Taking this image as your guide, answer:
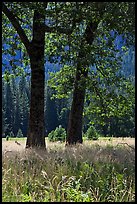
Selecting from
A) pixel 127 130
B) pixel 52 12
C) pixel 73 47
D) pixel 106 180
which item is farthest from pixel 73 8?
pixel 127 130

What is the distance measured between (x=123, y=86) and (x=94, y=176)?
1199cm

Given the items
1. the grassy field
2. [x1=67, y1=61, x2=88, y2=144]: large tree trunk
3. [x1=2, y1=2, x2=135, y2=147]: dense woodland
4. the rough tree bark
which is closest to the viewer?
the grassy field

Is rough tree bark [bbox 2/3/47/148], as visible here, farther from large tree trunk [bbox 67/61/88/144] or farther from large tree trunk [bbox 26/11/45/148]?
large tree trunk [bbox 67/61/88/144]

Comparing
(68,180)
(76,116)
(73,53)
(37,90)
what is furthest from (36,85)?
(68,180)

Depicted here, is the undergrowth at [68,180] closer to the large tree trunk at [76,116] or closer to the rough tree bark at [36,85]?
the rough tree bark at [36,85]

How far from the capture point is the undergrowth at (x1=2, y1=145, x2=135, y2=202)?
20.6 feet

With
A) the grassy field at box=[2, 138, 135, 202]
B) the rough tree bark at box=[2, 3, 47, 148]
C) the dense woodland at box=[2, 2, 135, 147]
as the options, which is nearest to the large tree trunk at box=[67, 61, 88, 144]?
the dense woodland at box=[2, 2, 135, 147]

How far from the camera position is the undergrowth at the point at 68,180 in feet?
20.6

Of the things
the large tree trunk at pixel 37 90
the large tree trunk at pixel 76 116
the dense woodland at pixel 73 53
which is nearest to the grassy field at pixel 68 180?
Result: the dense woodland at pixel 73 53

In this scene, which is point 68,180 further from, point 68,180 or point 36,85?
point 36,85

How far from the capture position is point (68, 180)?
7234mm

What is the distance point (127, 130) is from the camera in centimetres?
8206

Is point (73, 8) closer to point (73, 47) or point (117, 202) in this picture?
point (73, 47)

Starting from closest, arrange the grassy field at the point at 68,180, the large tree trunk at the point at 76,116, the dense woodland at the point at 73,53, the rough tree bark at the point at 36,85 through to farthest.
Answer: the grassy field at the point at 68,180 < the dense woodland at the point at 73,53 < the rough tree bark at the point at 36,85 < the large tree trunk at the point at 76,116
